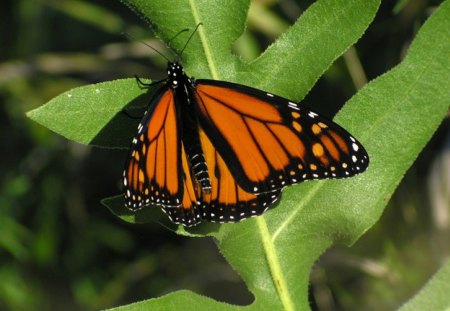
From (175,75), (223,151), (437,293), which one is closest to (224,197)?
(223,151)

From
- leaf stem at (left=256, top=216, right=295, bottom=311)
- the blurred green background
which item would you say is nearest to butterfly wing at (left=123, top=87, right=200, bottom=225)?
leaf stem at (left=256, top=216, right=295, bottom=311)

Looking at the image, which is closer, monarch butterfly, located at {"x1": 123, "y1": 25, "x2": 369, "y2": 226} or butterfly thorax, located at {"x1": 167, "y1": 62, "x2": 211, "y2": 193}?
monarch butterfly, located at {"x1": 123, "y1": 25, "x2": 369, "y2": 226}

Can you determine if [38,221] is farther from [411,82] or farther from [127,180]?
[411,82]

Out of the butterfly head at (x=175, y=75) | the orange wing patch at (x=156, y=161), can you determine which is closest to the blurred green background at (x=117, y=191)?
the orange wing patch at (x=156, y=161)

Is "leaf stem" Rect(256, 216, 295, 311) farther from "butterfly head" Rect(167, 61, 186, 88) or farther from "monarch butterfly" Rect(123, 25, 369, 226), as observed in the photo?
"butterfly head" Rect(167, 61, 186, 88)

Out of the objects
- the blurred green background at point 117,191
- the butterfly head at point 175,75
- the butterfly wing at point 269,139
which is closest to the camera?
the butterfly wing at point 269,139

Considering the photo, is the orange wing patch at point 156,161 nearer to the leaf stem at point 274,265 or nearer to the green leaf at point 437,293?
the leaf stem at point 274,265
